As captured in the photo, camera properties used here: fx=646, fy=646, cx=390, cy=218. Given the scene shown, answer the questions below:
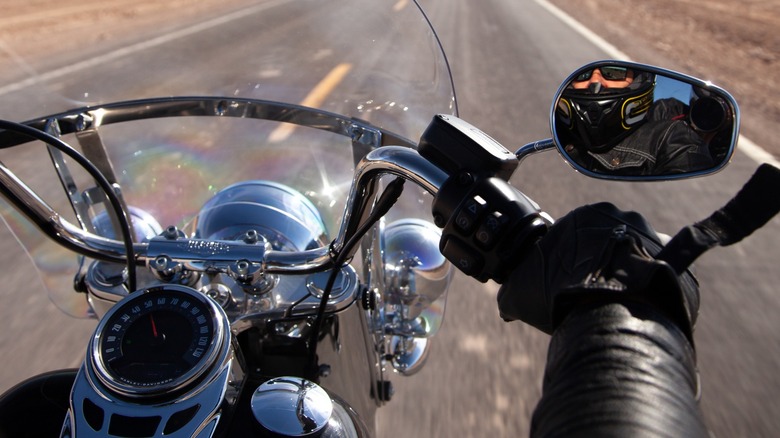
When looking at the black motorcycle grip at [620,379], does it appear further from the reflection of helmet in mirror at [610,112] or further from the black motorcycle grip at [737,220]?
the reflection of helmet in mirror at [610,112]

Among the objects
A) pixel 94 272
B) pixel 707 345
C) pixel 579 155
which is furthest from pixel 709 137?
pixel 707 345

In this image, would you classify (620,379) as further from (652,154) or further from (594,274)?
(652,154)

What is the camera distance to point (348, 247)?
1.40 metres

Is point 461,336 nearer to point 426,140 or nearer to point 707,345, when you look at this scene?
point 707,345

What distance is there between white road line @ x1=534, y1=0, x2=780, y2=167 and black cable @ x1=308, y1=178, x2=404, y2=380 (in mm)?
674

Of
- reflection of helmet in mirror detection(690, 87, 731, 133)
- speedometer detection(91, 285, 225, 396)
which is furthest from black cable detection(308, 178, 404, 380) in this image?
reflection of helmet in mirror detection(690, 87, 731, 133)

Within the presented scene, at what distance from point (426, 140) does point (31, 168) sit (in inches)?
71.1

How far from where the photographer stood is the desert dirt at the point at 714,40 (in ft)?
29.5

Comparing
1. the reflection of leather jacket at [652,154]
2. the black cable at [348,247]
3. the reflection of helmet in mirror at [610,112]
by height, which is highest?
the reflection of helmet in mirror at [610,112]

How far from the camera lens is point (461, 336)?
3543mm

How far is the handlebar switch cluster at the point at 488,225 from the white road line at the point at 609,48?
435 millimetres

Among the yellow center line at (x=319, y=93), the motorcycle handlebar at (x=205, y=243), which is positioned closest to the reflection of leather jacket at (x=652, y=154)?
the motorcycle handlebar at (x=205, y=243)

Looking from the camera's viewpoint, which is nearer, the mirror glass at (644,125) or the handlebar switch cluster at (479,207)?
the handlebar switch cluster at (479,207)

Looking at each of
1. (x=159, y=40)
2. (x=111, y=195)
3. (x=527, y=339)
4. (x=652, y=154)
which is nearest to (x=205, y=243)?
(x=111, y=195)
